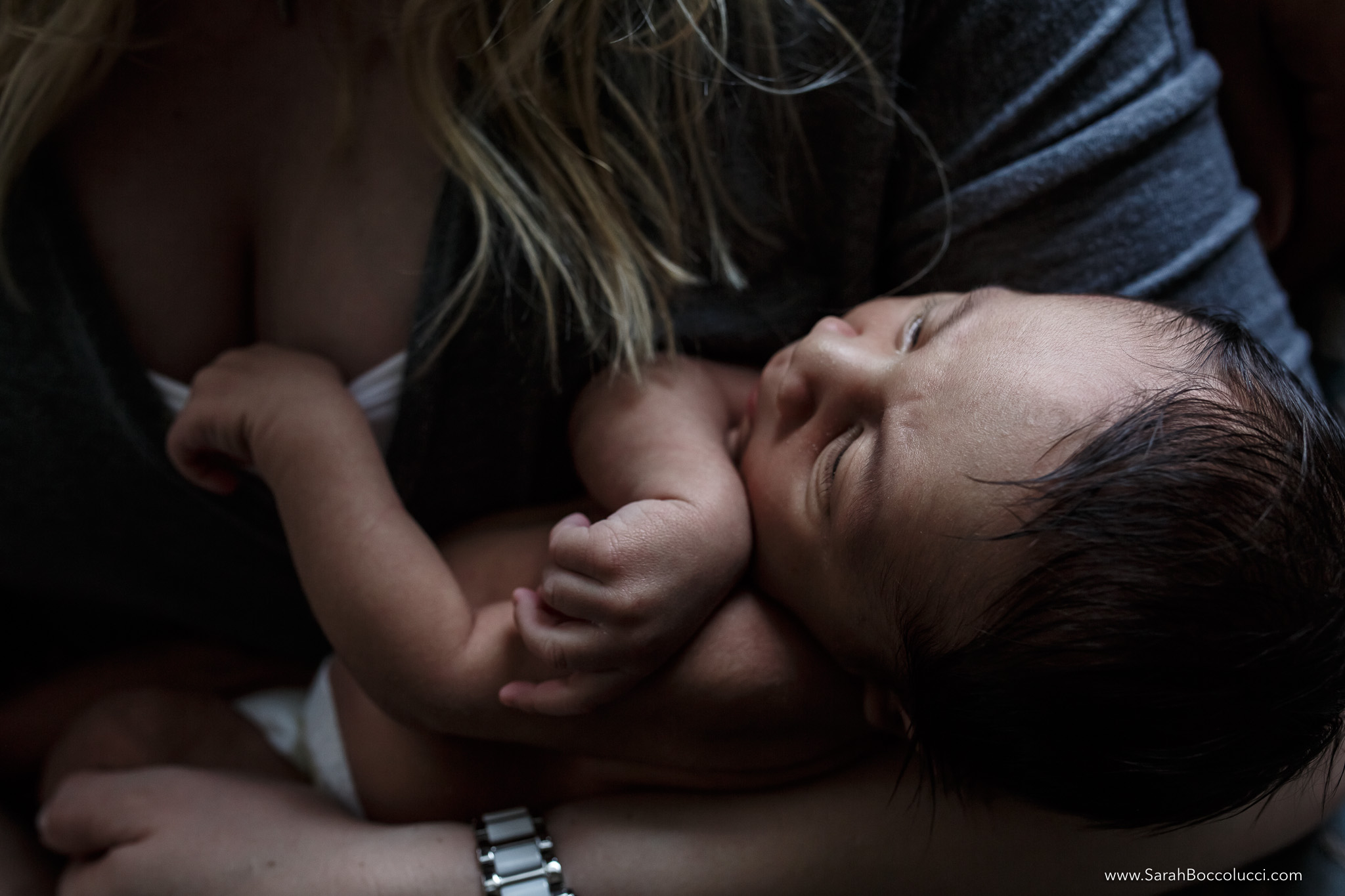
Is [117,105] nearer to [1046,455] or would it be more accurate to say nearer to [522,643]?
[522,643]

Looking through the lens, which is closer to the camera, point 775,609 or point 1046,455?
point 1046,455

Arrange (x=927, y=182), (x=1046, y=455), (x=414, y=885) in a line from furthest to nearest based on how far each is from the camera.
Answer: (x=927, y=182) → (x=414, y=885) → (x=1046, y=455)

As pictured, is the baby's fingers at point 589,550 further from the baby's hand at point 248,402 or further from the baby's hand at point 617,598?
the baby's hand at point 248,402

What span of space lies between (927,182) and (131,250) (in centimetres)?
76

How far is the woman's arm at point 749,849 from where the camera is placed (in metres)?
0.77

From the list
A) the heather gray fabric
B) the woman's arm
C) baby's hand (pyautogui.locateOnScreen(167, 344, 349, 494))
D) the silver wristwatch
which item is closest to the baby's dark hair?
the woman's arm

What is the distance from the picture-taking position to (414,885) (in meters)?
0.77

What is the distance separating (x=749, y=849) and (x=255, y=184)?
29.8 inches

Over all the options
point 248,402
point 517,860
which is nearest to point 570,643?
point 517,860

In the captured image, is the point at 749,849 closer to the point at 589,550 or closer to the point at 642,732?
the point at 642,732

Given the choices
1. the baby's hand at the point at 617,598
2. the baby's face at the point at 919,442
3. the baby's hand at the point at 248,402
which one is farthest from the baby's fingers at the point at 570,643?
the baby's hand at the point at 248,402

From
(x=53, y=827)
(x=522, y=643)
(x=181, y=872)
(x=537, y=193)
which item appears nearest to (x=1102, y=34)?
(x=537, y=193)

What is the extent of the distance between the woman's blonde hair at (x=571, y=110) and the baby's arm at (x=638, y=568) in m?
0.11

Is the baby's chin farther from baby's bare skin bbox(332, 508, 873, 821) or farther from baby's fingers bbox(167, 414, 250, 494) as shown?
baby's fingers bbox(167, 414, 250, 494)
